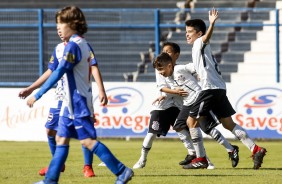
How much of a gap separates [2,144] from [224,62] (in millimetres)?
6388

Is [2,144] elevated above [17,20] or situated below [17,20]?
below

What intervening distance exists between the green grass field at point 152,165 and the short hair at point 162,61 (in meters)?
1.38

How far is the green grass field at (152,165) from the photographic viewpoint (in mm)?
11305

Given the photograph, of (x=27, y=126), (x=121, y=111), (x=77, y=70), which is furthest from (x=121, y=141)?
(x=77, y=70)

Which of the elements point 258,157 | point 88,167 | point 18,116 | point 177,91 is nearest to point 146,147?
point 177,91

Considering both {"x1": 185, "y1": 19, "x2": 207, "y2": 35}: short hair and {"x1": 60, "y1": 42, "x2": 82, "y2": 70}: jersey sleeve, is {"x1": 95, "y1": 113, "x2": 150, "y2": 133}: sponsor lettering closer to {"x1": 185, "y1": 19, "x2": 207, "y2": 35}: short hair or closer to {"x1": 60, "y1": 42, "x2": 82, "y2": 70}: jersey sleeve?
{"x1": 185, "y1": 19, "x2": 207, "y2": 35}: short hair

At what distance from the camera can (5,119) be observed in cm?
2034

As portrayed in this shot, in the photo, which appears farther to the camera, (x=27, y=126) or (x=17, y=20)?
(x=17, y=20)

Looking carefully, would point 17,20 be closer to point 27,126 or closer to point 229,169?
point 27,126

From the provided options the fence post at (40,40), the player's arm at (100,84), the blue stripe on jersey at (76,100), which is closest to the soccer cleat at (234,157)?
the player's arm at (100,84)

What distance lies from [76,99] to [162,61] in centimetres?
348

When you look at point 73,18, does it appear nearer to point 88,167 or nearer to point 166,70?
point 88,167

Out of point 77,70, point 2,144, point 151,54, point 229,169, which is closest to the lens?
point 77,70

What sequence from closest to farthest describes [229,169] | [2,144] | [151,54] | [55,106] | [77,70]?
[77,70]
[55,106]
[229,169]
[2,144]
[151,54]
